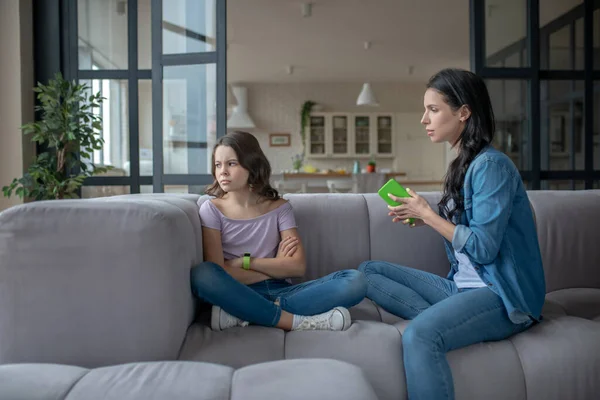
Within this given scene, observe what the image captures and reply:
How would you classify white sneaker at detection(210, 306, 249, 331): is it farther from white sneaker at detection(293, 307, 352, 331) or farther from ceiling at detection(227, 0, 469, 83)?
ceiling at detection(227, 0, 469, 83)

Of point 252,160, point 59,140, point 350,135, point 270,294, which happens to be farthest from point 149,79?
point 350,135

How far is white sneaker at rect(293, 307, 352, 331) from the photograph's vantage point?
1616mm

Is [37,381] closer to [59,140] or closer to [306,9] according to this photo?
[59,140]

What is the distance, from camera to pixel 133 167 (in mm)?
4176

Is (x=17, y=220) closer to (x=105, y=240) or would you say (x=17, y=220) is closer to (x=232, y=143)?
(x=105, y=240)

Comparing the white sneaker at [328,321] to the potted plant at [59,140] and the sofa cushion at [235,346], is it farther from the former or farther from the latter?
the potted plant at [59,140]

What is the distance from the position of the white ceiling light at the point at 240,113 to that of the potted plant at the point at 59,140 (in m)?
5.63

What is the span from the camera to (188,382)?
1.12m

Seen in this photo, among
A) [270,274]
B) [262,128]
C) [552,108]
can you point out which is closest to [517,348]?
[270,274]

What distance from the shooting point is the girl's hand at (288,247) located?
1.90 metres

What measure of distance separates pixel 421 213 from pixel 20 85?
3.45m

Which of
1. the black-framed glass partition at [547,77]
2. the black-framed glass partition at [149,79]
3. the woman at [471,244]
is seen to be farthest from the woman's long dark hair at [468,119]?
the black-framed glass partition at [149,79]

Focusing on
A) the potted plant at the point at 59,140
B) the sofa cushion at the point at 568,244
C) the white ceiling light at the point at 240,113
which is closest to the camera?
the sofa cushion at the point at 568,244

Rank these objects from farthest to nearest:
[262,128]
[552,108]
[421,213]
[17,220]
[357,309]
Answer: [262,128]
[552,108]
[357,309]
[421,213]
[17,220]
